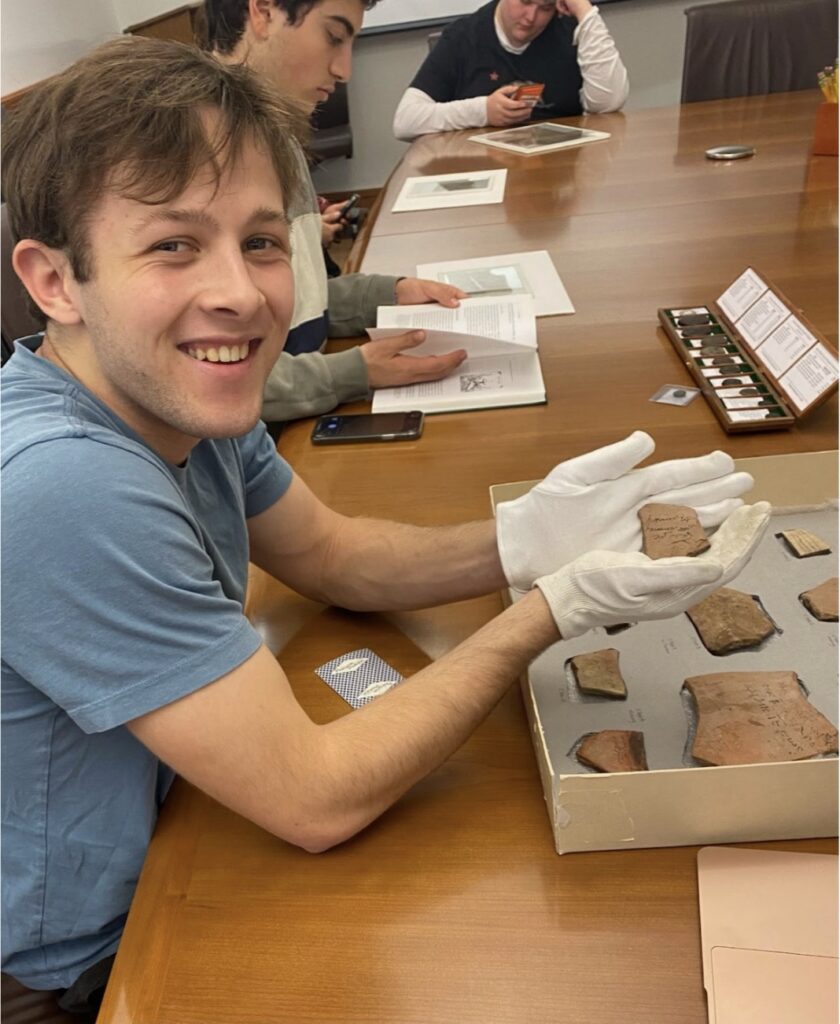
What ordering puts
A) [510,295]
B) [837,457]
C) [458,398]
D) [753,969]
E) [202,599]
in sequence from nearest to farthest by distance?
[753,969]
[202,599]
[837,457]
[458,398]
[510,295]

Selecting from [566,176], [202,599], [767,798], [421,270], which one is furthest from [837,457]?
[566,176]

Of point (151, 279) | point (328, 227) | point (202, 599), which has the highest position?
point (151, 279)

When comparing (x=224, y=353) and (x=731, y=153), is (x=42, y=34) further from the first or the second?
(x=224, y=353)

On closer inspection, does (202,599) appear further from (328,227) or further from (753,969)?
(328,227)

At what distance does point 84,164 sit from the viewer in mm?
754

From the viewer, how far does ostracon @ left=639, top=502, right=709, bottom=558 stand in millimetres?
917

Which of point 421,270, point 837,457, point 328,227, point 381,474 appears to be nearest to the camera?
A: point 837,457

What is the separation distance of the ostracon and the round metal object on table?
6.28ft

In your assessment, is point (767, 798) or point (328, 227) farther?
point (328, 227)

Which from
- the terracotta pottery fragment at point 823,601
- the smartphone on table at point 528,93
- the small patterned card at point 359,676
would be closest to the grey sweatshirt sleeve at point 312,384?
the small patterned card at point 359,676

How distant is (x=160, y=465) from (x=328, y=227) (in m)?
1.86

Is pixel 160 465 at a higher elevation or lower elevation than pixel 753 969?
higher

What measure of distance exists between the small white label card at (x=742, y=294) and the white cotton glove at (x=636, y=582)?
709 mm

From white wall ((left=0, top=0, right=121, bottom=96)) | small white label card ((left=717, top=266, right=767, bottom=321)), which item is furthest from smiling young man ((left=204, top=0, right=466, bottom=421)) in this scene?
white wall ((left=0, top=0, right=121, bottom=96))
